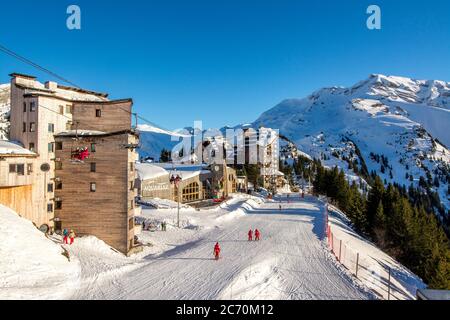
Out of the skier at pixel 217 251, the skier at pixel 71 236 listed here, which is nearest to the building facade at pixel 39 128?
the skier at pixel 71 236

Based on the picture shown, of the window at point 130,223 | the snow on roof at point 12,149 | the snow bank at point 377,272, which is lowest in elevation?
the snow bank at point 377,272

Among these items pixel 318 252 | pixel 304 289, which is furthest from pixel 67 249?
pixel 318 252

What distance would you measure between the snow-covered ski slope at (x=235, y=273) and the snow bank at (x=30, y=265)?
122cm

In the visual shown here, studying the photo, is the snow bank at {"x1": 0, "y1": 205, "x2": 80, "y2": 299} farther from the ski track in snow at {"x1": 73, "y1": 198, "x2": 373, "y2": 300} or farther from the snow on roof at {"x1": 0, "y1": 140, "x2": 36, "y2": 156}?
the snow on roof at {"x1": 0, "y1": 140, "x2": 36, "y2": 156}

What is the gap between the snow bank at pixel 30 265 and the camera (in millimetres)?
17859

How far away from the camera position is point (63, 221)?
31.0 meters

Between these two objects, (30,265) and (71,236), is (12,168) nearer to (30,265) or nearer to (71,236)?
(71,236)

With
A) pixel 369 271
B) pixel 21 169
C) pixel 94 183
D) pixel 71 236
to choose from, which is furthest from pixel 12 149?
pixel 369 271

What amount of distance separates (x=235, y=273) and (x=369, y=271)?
14493 millimetres

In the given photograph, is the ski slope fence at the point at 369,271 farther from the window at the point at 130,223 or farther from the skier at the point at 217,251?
the window at the point at 130,223

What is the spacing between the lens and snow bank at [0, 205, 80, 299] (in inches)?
703

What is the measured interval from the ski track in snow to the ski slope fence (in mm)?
1594

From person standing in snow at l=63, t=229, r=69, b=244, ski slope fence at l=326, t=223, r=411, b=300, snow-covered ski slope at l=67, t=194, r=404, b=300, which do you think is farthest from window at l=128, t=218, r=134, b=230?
ski slope fence at l=326, t=223, r=411, b=300
